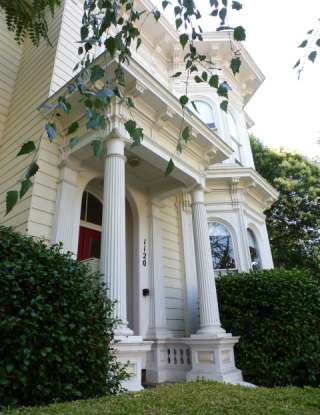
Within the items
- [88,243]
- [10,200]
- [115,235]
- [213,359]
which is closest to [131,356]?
[115,235]

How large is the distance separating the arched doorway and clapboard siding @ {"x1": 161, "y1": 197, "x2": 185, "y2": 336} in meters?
0.90

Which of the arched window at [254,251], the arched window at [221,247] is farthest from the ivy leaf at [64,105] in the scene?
the arched window at [254,251]

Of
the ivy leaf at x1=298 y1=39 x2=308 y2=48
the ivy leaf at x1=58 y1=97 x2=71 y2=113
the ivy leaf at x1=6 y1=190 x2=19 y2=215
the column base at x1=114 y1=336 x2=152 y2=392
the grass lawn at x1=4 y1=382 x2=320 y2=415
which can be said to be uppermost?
the ivy leaf at x1=298 y1=39 x2=308 y2=48

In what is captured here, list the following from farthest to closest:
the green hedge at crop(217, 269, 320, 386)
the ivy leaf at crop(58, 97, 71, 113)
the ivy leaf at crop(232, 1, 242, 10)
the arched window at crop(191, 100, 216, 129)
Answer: the arched window at crop(191, 100, 216, 129) → the green hedge at crop(217, 269, 320, 386) → the ivy leaf at crop(232, 1, 242, 10) → the ivy leaf at crop(58, 97, 71, 113)

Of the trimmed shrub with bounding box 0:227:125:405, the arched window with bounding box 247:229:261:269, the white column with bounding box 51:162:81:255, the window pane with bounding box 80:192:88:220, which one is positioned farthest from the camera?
the arched window with bounding box 247:229:261:269

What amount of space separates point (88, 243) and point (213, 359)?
3.53 metres

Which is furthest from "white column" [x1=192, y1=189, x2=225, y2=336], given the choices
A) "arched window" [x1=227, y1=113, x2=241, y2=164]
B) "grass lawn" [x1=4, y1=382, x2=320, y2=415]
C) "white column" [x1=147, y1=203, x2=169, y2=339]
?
"arched window" [x1=227, y1=113, x2=241, y2=164]

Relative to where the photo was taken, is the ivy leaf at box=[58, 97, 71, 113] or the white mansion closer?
the ivy leaf at box=[58, 97, 71, 113]

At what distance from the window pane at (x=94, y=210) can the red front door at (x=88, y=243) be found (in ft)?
0.89

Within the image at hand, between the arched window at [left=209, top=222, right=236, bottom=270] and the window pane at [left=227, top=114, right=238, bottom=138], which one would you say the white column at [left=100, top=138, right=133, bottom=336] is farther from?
the window pane at [left=227, top=114, right=238, bottom=138]

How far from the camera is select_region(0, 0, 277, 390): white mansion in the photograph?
548 cm

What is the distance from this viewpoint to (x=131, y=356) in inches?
176

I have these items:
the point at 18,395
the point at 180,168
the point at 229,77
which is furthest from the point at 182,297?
the point at 229,77

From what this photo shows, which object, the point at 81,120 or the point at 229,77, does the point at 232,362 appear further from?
the point at 229,77
